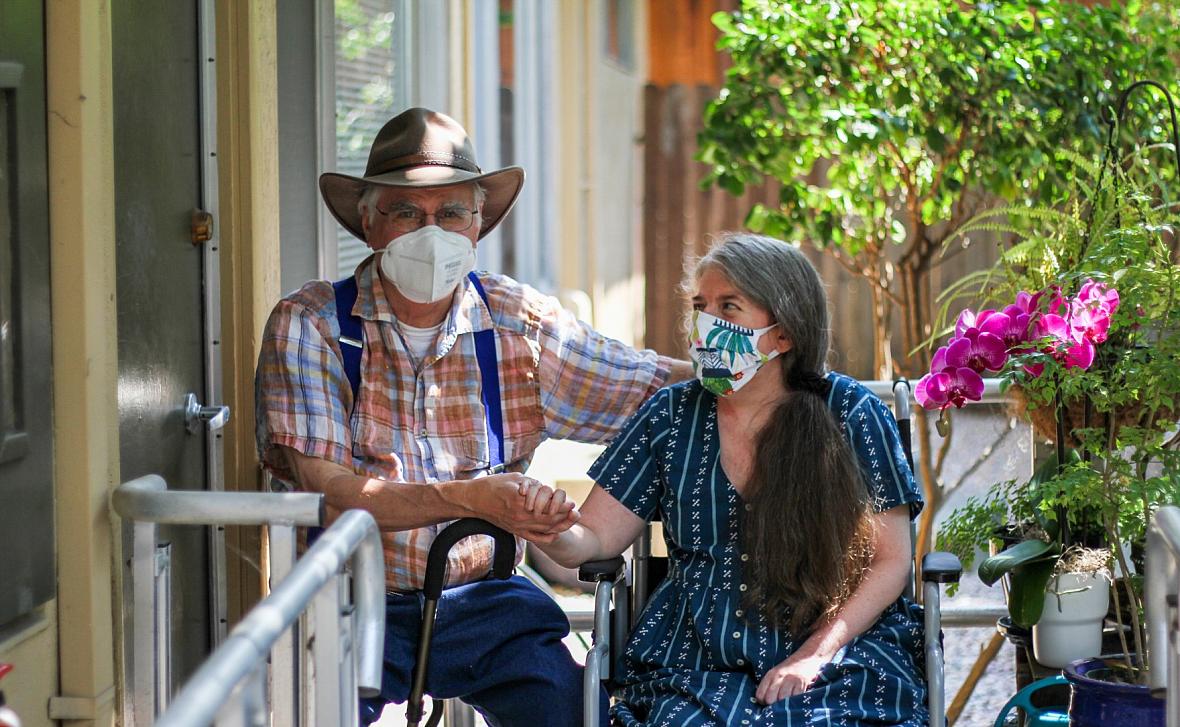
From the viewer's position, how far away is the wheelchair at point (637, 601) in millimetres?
2725

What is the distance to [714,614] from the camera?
2.89 metres

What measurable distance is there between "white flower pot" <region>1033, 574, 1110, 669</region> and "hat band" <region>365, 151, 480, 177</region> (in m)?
1.60

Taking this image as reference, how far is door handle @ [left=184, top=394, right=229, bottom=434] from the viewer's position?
3.15 m

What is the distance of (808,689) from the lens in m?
2.73

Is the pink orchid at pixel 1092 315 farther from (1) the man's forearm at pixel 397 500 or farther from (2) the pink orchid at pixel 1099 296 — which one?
(1) the man's forearm at pixel 397 500

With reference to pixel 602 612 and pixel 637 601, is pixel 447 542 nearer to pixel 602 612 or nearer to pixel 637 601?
pixel 602 612

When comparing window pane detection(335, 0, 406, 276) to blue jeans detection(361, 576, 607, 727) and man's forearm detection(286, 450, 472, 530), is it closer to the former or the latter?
man's forearm detection(286, 450, 472, 530)

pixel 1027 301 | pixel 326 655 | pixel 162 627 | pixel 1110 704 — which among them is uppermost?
pixel 1027 301

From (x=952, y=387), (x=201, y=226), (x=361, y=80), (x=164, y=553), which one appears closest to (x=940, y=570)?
(x=952, y=387)

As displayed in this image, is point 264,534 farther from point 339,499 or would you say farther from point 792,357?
point 792,357

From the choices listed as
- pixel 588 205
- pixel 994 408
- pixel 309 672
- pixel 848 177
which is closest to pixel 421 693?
pixel 309 672

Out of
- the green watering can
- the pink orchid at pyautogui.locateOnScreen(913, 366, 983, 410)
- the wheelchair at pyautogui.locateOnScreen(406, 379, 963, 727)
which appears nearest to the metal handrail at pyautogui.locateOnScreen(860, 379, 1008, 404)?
the pink orchid at pyautogui.locateOnScreen(913, 366, 983, 410)

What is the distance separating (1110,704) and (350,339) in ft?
5.71

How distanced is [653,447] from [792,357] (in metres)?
0.35
